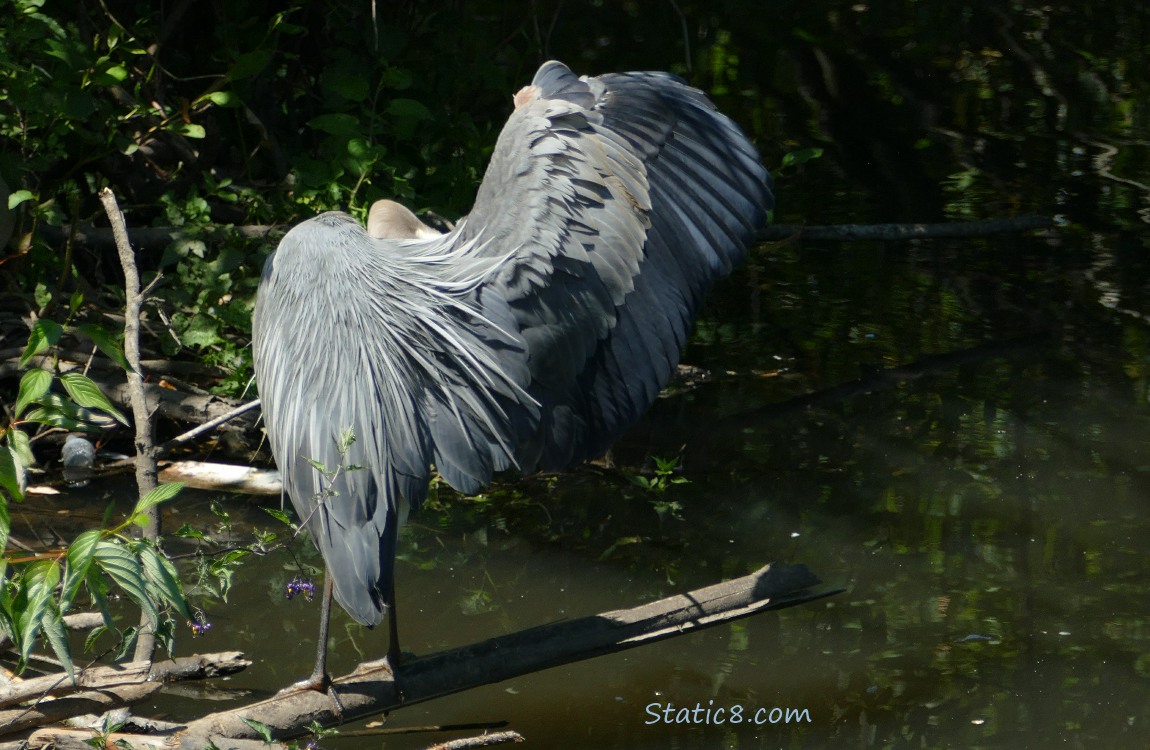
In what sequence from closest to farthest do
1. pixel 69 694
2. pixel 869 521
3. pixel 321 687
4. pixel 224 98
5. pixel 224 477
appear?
pixel 69 694
pixel 321 687
pixel 869 521
pixel 224 477
pixel 224 98

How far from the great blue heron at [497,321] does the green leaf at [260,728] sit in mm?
261

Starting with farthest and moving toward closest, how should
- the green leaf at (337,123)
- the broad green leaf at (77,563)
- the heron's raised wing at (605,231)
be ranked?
the green leaf at (337,123) < the heron's raised wing at (605,231) < the broad green leaf at (77,563)

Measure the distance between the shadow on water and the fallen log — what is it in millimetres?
415

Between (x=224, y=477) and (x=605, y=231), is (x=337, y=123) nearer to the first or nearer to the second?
(x=224, y=477)

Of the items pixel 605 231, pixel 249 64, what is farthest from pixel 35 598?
A: pixel 249 64

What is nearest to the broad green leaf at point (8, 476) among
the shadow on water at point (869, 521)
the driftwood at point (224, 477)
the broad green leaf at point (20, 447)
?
the broad green leaf at point (20, 447)

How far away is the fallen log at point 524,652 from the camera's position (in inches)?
124

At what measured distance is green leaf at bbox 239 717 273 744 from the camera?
288cm

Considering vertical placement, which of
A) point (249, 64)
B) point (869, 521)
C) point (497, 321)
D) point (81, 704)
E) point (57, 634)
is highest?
point (249, 64)

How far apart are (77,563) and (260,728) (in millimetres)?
599

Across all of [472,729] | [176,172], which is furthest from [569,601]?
[176,172]

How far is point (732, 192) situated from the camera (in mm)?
3834

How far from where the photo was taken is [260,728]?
290cm

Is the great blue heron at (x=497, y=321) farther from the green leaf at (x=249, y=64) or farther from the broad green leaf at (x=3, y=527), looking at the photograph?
the green leaf at (x=249, y=64)
